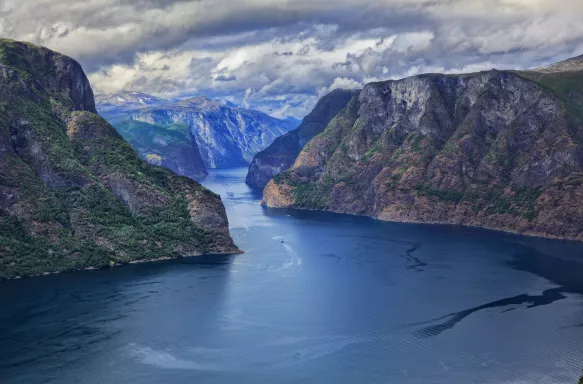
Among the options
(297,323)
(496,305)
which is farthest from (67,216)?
(496,305)

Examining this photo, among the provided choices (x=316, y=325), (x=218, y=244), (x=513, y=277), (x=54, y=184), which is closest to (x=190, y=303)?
(x=316, y=325)

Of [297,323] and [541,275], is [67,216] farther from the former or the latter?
[541,275]

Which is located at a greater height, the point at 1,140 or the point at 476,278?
the point at 1,140

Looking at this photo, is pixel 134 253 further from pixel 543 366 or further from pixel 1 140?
pixel 543 366

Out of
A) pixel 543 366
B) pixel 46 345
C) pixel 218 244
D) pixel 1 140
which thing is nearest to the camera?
pixel 543 366

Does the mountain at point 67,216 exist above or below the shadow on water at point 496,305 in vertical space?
above

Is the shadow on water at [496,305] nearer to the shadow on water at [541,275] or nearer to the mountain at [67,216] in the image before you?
the shadow on water at [541,275]

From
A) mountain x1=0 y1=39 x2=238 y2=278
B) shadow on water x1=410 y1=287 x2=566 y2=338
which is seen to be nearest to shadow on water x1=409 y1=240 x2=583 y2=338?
shadow on water x1=410 y1=287 x2=566 y2=338

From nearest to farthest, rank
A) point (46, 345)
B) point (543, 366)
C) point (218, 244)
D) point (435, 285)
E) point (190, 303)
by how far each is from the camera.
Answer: point (543, 366)
point (46, 345)
point (190, 303)
point (435, 285)
point (218, 244)

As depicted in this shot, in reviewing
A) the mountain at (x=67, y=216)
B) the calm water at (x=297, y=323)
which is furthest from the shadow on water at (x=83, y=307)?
the mountain at (x=67, y=216)
